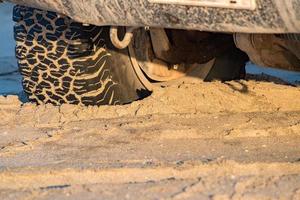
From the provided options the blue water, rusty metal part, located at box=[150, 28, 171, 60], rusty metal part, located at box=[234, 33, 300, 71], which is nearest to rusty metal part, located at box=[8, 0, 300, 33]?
rusty metal part, located at box=[234, 33, 300, 71]

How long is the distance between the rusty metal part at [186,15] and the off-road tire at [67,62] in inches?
24.8

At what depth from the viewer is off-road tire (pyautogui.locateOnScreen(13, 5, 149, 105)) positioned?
375 cm

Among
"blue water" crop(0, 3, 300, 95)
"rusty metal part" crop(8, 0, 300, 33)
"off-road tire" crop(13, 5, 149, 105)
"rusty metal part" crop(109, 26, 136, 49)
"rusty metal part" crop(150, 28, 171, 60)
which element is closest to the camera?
"rusty metal part" crop(8, 0, 300, 33)

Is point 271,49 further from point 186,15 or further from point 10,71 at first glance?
point 10,71

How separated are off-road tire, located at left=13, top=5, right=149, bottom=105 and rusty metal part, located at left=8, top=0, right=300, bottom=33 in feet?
2.07

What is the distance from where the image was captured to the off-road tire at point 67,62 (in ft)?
12.3

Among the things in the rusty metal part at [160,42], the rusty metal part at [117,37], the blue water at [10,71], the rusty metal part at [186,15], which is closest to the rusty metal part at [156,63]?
the rusty metal part at [160,42]

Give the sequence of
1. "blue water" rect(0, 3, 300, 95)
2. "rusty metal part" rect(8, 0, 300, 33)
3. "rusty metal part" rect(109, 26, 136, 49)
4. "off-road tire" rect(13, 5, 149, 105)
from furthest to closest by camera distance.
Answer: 1. "blue water" rect(0, 3, 300, 95)
2. "off-road tire" rect(13, 5, 149, 105)
3. "rusty metal part" rect(109, 26, 136, 49)
4. "rusty metal part" rect(8, 0, 300, 33)

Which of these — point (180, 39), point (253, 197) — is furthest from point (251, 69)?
point (253, 197)

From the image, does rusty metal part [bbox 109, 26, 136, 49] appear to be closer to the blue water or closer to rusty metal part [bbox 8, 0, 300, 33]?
rusty metal part [bbox 8, 0, 300, 33]

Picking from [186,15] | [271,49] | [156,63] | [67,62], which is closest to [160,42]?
[156,63]

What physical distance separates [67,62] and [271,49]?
1002 millimetres

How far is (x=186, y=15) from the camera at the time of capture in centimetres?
277

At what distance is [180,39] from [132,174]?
1.42 metres
